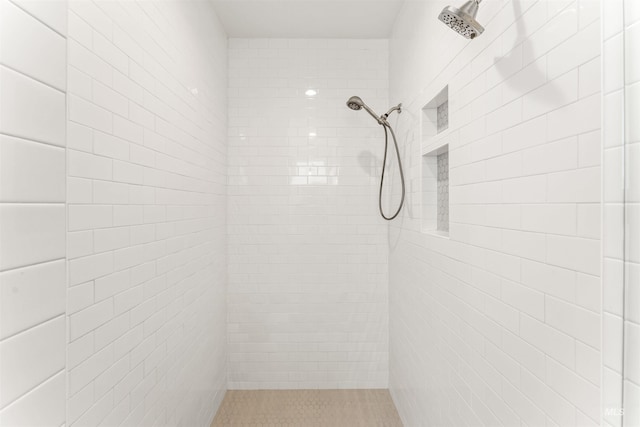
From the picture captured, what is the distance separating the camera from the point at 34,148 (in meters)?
0.73

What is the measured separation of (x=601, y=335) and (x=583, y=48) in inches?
24.3

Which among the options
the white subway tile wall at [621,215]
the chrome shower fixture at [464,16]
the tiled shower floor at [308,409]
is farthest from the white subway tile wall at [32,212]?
the tiled shower floor at [308,409]

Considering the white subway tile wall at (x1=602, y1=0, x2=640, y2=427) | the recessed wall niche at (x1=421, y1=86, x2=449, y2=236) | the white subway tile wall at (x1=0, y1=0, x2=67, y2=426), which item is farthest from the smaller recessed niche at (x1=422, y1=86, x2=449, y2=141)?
the white subway tile wall at (x1=0, y1=0, x2=67, y2=426)

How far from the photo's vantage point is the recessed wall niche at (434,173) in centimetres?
196

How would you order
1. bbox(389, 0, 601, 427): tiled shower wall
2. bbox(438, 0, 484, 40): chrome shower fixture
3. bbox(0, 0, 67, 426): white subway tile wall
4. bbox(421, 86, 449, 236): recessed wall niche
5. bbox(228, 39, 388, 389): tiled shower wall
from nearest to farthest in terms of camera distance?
bbox(0, 0, 67, 426): white subway tile wall, bbox(389, 0, 601, 427): tiled shower wall, bbox(438, 0, 484, 40): chrome shower fixture, bbox(421, 86, 449, 236): recessed wall niche, bbox(228, 39, 388, 389): tiled shower wall

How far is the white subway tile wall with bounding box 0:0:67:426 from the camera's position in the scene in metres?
0.66

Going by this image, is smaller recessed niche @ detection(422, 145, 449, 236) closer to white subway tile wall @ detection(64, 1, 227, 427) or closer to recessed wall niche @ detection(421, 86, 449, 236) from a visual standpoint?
recessed wall niche @ detection(421, 86, 449, 236)

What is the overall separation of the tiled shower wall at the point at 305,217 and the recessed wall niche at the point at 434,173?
35.8 inches

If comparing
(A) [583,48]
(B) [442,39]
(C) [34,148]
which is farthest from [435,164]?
(C) [34,148]

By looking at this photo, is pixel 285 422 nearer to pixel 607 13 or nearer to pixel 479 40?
pixel 479 40

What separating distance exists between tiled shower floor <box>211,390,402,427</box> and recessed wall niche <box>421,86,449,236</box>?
1.41 m

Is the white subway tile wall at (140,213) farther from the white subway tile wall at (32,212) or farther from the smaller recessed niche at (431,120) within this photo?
the smaller recessed niche at (431,120)

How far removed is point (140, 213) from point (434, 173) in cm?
149

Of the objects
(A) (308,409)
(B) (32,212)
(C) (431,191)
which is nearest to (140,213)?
(B) (32,212)
